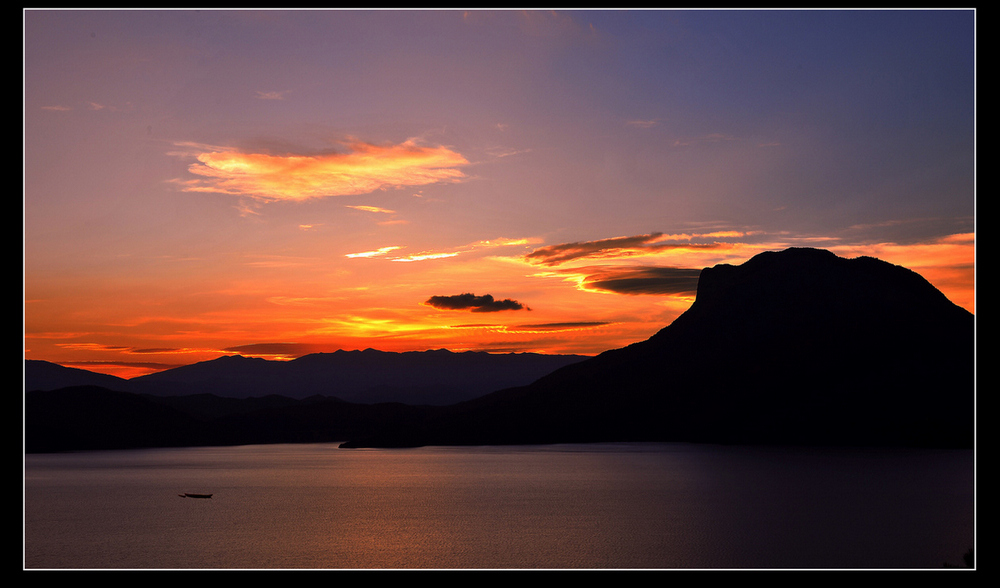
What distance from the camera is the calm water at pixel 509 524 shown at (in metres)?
80.9

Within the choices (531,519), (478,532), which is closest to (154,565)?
(478,532)

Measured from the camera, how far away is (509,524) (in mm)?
107125

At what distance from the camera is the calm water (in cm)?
8088

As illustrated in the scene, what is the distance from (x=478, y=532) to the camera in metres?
99.6

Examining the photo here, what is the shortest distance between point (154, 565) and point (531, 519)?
51.5m

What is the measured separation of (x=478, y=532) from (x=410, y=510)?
29301 mm
